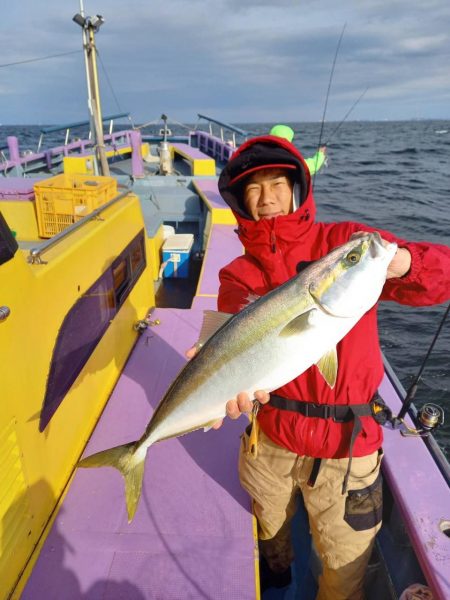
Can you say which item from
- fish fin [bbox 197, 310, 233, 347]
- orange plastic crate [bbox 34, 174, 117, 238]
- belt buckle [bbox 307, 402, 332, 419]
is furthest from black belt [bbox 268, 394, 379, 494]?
orange plastic crate [bbox 34, 174, 117, 238]

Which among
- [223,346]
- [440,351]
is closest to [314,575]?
[223,346]

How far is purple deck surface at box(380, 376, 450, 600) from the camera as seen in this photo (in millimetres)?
2264

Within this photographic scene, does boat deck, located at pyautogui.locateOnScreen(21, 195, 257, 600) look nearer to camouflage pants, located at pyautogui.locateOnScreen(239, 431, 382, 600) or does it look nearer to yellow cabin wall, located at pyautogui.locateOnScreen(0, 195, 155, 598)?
yellow cabin wall, located at pyautogui.locateOnScreen(0, 195, 155, 598)

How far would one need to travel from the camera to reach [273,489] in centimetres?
279

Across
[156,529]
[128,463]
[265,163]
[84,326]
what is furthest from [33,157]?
[156,529]

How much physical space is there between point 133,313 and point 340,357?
333cm

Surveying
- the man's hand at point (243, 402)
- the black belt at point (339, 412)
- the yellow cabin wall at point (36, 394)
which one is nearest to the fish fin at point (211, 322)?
the man's hand at point (243, 402)

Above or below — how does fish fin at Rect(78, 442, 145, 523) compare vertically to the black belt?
below

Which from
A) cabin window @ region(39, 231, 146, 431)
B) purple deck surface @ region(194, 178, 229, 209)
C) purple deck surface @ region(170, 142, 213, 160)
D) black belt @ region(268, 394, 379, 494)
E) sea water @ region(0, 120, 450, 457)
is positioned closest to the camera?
black belt @ region(268, 394, 379, 494)

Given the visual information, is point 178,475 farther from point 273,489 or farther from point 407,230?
point 407,230

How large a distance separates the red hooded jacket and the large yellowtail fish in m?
0.29

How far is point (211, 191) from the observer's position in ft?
34.5

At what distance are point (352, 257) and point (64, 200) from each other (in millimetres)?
4234

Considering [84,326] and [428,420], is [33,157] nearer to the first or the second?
[84,326]
